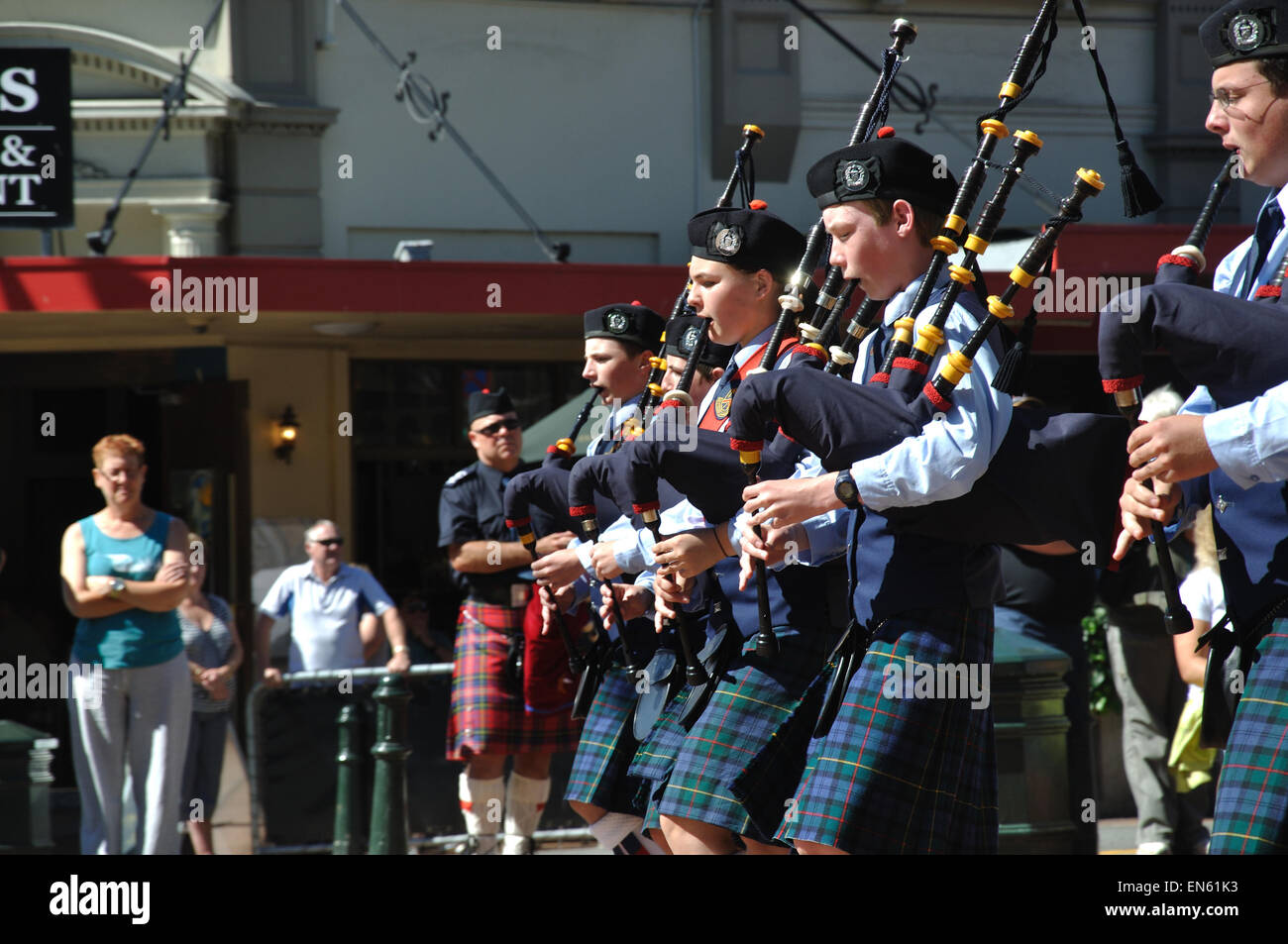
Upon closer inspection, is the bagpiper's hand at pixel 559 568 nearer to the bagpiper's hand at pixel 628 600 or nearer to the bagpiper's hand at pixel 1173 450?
the bagpiper's hand at pixel 628 600

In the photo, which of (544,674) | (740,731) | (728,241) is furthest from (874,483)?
(544,674)

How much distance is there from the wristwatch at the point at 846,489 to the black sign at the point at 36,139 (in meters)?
6.83

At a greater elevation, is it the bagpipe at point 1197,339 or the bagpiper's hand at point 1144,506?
the bagpipe at point 1197,339

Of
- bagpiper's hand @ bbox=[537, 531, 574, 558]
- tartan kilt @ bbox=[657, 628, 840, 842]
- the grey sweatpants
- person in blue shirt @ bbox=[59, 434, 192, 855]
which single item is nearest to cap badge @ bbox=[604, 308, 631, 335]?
bagpiper's hand @ bbox=[537, 531, 574, 558]

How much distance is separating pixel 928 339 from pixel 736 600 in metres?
0.95

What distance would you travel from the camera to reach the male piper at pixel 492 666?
20.4 feet

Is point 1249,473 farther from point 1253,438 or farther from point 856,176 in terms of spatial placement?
point 856,176

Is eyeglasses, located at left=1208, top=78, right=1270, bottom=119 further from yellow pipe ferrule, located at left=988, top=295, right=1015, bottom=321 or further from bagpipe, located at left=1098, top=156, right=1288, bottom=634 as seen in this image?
yellow pipe ferrule, located at left=988, top=295, right=1015, bottom=321

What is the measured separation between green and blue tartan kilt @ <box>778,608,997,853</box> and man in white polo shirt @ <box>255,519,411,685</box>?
14.2ft

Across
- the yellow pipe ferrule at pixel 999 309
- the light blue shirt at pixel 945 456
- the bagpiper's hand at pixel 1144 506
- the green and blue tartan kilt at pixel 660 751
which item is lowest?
the green and blue tartan kilt at pixel 660 751

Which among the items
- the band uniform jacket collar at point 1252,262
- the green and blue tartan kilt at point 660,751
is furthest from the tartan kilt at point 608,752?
the band uniform jacket collar at point 1252,262

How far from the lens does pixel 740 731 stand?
131 inches

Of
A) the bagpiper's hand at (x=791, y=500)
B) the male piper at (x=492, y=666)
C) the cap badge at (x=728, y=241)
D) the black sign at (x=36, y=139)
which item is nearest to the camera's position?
the bagpiper's hand at (x=791, y=500)
